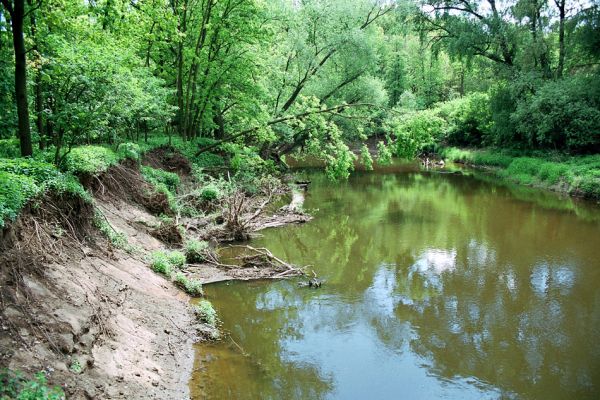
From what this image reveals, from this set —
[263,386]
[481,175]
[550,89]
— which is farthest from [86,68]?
[481,175]

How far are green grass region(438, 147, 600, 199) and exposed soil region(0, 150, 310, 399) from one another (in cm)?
2044

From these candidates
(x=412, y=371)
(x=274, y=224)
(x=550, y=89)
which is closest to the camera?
(x=412, y=371)

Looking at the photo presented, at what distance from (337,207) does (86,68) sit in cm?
1447

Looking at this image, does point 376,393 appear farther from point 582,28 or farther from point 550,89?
point 582,28

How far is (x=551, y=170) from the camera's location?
87.6ft

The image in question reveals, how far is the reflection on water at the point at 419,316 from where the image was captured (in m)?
7.89

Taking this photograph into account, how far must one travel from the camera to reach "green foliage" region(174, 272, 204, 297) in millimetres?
10898

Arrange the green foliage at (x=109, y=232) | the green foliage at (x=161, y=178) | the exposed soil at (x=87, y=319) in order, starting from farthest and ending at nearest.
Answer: the green foliage at (x=161, y=178), the green foliage at (x=109, y=232), the exposed soil at (x=87, y=319)

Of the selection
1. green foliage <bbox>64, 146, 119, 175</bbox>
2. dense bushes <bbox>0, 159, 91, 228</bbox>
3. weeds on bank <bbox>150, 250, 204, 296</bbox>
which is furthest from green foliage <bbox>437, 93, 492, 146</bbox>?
dense bushes <bbox>0, 159, 91, 228</bbox>

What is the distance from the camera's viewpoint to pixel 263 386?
7.67 metres

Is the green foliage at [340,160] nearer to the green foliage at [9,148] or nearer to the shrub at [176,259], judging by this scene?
the shrub at [176,259]

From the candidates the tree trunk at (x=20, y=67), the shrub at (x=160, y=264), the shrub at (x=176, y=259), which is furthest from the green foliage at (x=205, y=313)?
the tree trunk at (x=20, y=67)

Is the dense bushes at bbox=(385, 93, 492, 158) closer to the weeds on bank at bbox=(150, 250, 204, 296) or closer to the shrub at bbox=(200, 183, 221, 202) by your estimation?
the shrub at bbox=(200, 183, 221, 202)

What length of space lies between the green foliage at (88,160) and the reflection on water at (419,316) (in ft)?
13.5
